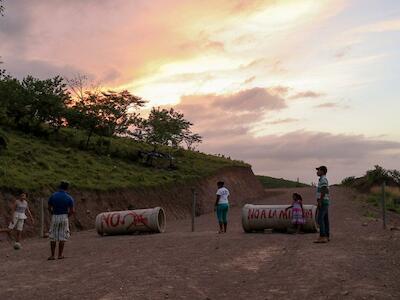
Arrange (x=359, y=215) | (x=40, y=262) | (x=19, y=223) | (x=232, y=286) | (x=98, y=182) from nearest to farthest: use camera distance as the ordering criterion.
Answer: (x=232, y=286) < (x=40, y=262) < (x=19, y=223) < (x=359, y=215) < (x=98, y=182)

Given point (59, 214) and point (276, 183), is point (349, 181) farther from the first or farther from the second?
Answer: point (59, 214)

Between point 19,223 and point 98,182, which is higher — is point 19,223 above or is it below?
below

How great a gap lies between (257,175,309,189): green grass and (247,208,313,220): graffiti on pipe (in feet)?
161

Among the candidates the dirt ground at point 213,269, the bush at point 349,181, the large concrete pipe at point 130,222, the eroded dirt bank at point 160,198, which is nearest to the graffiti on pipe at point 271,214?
the dirt ground at point 213,269

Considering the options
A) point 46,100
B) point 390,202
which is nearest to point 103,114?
point 46,100

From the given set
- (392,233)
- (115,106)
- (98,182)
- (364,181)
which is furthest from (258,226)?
(364,181)

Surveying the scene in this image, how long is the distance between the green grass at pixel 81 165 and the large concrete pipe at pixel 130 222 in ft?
20.3

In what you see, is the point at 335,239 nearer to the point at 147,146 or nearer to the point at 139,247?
the point at 139,247

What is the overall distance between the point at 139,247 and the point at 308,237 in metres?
5.71

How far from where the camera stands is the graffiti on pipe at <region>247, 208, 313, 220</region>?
18.6 m

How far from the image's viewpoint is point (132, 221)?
2039 cm

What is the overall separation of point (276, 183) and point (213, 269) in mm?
60150

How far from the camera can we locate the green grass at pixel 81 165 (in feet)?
90.4

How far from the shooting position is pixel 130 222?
20.4m
